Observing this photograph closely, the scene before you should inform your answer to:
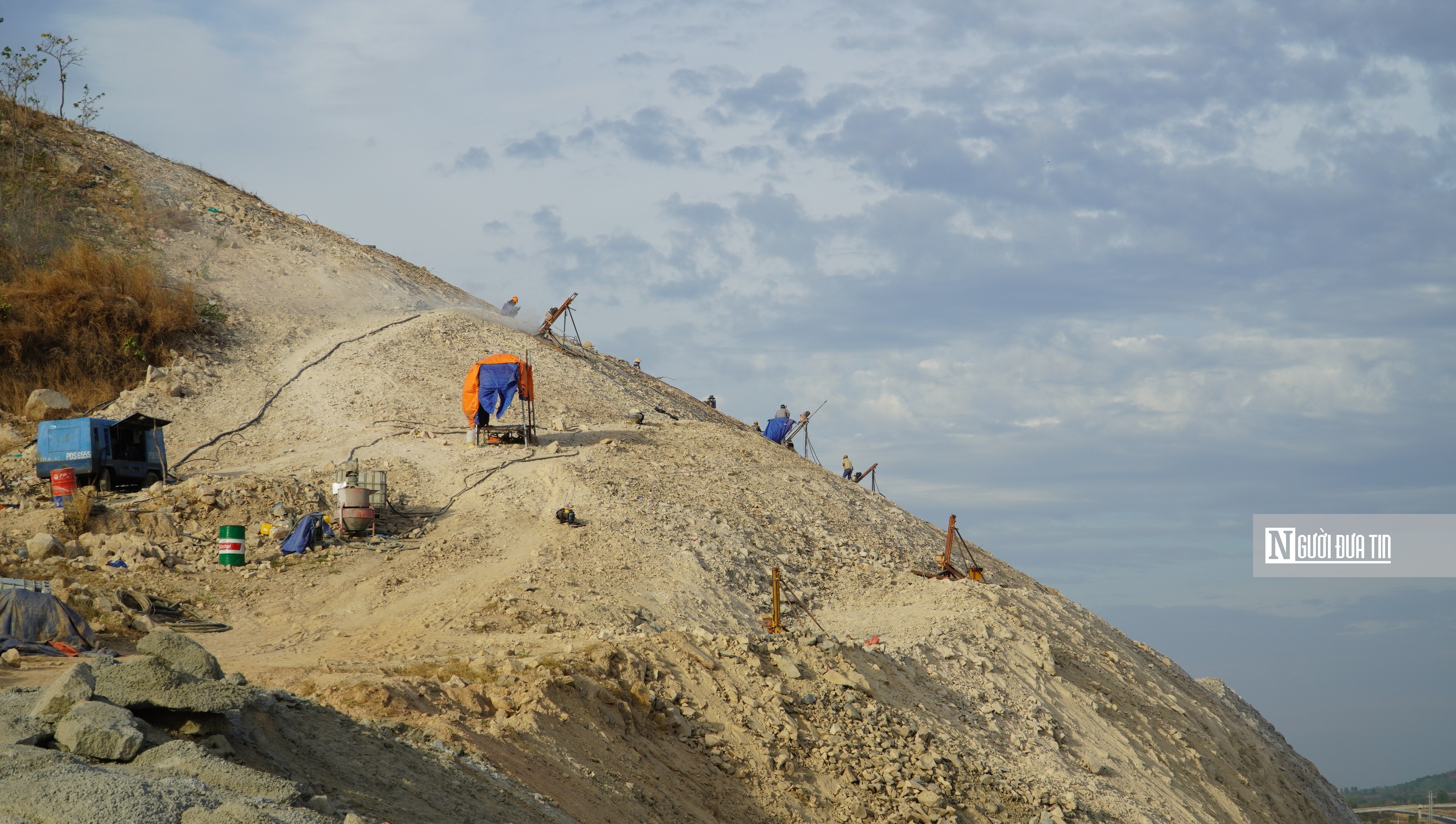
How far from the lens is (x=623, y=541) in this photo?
1750 centimetres


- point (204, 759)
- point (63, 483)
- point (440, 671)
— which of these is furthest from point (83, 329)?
point (204, 759)

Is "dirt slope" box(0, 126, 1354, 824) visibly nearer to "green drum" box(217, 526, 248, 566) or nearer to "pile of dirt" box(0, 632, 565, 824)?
"green drum" box(217, 526, 248, 566)

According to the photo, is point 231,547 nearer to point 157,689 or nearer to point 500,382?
point 500,382

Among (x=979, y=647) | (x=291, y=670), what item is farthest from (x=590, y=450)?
(x=291, y=670)

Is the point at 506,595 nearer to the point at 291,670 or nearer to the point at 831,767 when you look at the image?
the point at 291,670

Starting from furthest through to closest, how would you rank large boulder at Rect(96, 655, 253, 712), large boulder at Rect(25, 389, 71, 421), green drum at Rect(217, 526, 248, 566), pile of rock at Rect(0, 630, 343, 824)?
large boulder at Rect(25, 389, 71, 421) → green drum at Rect(217, 526, 248, 566) → large boulder at Rect(96, 655, 253, 712) → pile of rock at Rect(0, 630, 343, 824)

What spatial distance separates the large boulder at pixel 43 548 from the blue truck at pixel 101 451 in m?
3.21

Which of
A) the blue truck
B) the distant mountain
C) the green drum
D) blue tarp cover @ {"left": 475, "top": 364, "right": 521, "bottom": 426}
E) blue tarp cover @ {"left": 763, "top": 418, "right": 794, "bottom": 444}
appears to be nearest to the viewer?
the green drum

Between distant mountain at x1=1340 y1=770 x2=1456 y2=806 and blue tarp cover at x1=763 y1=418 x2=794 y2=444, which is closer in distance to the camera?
blue tarp cover at x1=763 y1=418 x2=794 y2=444

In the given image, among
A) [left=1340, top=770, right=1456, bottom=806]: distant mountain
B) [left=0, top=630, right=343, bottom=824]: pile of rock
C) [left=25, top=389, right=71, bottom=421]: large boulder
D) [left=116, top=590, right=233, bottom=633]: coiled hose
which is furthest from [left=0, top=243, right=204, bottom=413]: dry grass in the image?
[left=1340, top=770, right=1456, bottom=806]: distant mountain

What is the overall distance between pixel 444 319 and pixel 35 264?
995 cm

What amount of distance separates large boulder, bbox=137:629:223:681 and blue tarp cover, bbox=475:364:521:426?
45.4 ft

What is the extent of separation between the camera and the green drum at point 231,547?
51.5 feet

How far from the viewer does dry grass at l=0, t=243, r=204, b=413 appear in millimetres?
24234
